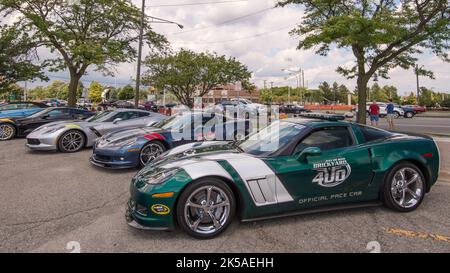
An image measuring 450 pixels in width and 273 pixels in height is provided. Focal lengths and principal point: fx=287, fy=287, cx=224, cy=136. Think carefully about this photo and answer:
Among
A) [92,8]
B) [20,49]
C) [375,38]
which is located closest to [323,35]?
[375,38]

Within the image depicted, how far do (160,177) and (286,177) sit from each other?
4.70ft

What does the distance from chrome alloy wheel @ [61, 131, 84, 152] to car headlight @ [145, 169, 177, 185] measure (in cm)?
584

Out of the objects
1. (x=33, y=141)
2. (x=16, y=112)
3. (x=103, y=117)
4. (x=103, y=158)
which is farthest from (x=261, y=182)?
(x=16, y=112)

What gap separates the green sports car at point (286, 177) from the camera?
3078 millimetres

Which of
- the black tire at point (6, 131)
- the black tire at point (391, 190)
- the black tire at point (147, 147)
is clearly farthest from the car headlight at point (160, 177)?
the black tire at point (6, 131)

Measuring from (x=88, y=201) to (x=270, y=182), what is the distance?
9.14 ft

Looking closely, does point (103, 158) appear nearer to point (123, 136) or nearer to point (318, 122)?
point (123, 136)

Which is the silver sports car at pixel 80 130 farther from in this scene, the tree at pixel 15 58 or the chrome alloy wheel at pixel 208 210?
the tree at pixel 15 58

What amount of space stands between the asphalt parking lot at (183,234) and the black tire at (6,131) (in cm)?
705

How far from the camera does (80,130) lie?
816cm

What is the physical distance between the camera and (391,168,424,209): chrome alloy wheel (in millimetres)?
3830

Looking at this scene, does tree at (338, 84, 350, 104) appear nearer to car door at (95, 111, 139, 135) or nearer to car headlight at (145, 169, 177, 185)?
car door at (95, 111, 139, 135)

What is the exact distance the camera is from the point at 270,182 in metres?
3.28

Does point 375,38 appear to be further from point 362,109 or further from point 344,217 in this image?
point 344,217
